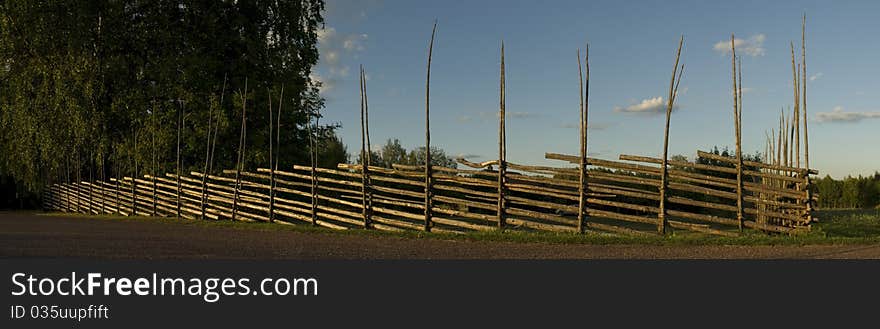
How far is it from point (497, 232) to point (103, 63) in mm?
14918

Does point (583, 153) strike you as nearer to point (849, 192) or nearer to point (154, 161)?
point (154, 161)

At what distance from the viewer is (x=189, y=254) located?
328 inches

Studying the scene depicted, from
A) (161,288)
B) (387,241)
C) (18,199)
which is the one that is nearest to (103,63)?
(18,199)

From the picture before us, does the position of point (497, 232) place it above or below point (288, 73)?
below

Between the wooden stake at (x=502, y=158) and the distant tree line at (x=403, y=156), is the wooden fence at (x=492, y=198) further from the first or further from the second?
the distant tree line at (x=403, y=156)

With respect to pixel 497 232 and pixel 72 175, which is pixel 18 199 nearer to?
pixel 72 175

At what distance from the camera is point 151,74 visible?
64.4 feet

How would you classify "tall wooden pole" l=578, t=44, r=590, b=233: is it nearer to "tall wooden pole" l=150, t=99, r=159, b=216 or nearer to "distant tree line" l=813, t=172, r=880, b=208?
"tall wooden pole" l=150, t=99, r=159, b=216

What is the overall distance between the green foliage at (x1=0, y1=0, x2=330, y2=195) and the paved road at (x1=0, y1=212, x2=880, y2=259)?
7928mm

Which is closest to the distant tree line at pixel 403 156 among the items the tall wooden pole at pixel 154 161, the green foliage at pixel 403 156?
the green foliage at pixel 403 156

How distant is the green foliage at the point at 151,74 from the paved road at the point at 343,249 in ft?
26.0

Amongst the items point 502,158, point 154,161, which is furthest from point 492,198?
point 154,161

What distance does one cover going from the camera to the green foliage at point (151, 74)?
18891mm

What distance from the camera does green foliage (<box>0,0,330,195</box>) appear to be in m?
18.9
